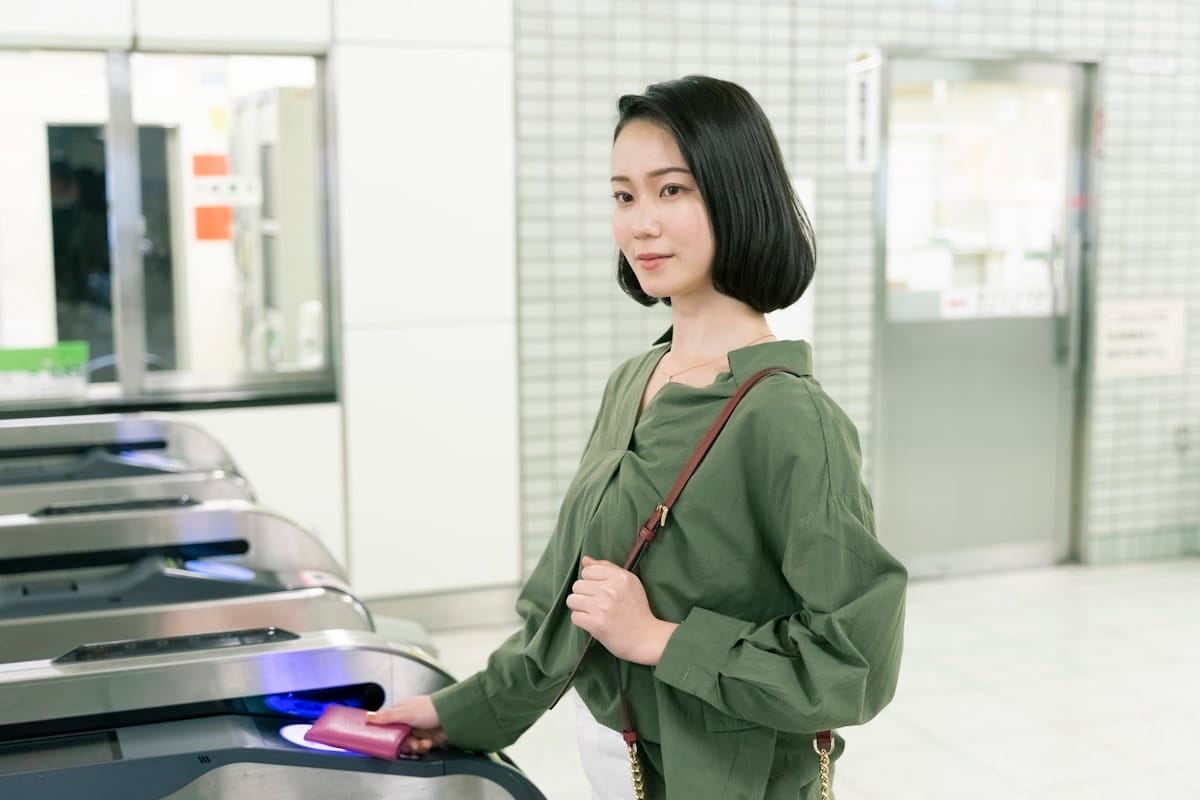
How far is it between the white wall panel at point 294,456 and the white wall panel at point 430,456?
0.05 meters

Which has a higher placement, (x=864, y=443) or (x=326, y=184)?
(x=326, y=184)

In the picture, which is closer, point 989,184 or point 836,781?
point 836,781

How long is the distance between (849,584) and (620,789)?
0.41 meters

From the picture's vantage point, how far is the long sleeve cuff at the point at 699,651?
1.25 metres

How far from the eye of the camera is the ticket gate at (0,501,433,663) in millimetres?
1899

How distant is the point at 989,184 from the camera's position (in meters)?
5.34

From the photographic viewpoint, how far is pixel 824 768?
4.45ft

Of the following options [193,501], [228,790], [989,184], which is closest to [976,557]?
[989,184]

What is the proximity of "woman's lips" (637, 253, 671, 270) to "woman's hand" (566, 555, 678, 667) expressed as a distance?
12.4 inches

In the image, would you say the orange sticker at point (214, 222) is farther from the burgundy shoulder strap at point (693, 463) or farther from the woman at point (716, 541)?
the burgundy shoulder strap at point (693, 463)

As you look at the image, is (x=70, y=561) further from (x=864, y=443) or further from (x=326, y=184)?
(x=864, y=443)

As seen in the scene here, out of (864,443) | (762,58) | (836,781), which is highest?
(762,58)

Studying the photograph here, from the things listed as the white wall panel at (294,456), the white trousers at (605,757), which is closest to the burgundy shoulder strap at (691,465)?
the white trousers at (605,757)

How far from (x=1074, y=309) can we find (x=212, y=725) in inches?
186
